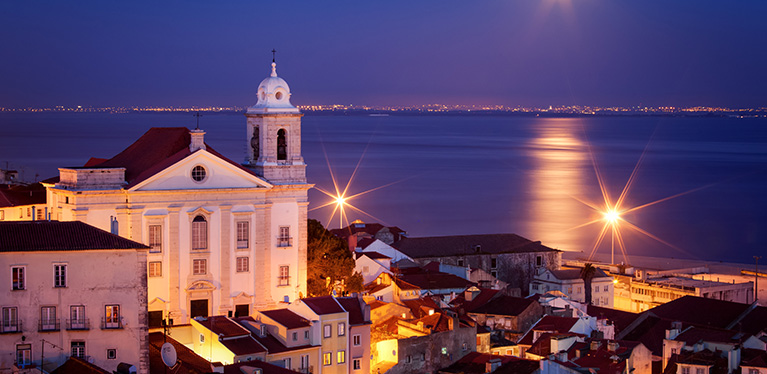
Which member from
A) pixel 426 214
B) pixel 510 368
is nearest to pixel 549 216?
pixel 426 214

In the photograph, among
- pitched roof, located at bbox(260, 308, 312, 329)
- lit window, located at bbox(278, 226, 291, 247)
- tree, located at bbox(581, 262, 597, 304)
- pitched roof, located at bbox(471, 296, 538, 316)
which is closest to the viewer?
pitched roof, located at bbox(260, 308, 312, 329)

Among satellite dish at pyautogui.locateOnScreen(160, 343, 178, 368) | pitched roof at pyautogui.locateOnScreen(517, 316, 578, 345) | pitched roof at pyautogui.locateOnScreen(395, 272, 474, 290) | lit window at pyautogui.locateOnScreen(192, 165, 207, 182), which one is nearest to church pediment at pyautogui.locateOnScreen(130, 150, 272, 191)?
lit window at pyautogui.locateOnScreen(192, 165, 207, 182)

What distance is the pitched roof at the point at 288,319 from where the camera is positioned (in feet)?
97.8

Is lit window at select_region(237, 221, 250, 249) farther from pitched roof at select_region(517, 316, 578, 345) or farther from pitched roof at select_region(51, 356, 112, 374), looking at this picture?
pitched roof at select_region(51, 356, 112, 374)

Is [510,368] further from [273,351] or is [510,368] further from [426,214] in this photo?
[426,214]

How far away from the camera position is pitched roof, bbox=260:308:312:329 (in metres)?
29.8

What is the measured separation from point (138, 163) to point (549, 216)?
5906cm

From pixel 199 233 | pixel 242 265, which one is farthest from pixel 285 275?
pixel 199 233

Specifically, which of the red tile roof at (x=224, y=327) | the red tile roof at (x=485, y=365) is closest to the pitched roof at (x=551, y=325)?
the red tile roof at (x=485, y=365)

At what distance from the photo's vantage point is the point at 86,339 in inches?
971

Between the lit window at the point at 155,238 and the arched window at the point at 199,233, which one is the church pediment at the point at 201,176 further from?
the lit window at the point at 155,238

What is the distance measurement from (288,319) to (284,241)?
245 inches

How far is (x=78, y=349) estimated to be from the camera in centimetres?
2464

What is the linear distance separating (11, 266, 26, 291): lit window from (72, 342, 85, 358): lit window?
1.85m
